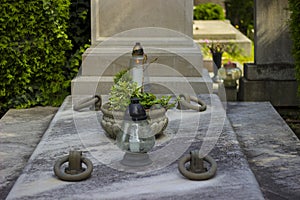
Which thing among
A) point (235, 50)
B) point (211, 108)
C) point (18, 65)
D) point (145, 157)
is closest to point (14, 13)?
point (18, 65)

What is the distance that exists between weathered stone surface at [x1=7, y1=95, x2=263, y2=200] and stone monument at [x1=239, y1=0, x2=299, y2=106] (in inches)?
85.5

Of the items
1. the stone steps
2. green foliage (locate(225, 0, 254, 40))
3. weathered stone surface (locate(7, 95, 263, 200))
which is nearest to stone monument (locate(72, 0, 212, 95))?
the stone steps

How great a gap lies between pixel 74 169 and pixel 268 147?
1.78m

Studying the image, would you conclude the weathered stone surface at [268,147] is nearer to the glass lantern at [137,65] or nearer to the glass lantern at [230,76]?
the glass lantern at [137,65]

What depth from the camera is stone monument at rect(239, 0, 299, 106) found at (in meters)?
6.84

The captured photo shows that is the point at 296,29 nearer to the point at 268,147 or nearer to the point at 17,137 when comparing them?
the point at 268,147

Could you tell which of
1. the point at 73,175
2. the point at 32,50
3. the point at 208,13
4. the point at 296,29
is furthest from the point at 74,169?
the point at 208,13

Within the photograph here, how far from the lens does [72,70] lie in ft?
20.4

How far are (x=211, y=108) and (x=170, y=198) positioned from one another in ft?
7.25

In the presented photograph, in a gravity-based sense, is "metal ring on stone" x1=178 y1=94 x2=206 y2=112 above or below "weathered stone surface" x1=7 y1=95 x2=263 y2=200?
above

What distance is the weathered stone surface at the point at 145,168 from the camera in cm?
309

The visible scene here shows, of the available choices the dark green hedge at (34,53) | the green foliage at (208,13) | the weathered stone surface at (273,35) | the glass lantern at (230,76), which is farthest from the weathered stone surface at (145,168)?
the green foliage at (208,13)

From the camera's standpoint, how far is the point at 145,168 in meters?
3.50

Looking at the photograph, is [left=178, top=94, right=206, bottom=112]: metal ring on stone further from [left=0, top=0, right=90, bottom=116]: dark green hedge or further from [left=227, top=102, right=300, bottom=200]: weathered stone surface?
[left=0, top=0, right=90, bottom=116]: dark green hedge
